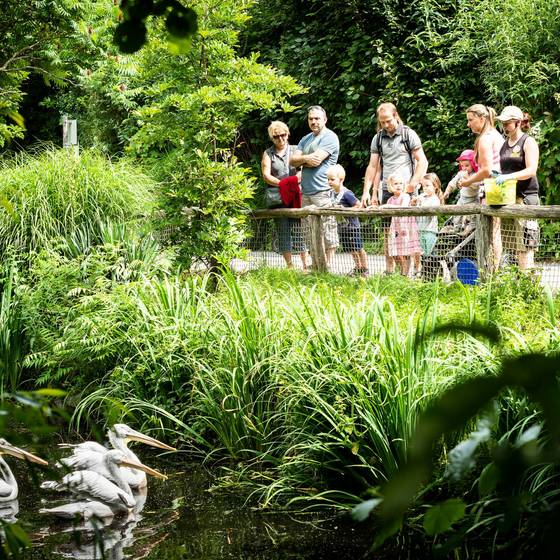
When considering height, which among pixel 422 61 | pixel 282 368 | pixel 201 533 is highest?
pixel 422 61

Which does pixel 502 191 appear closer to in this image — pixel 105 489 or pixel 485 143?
pixel 485 143

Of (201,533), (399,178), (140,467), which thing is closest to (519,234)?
(399,178)

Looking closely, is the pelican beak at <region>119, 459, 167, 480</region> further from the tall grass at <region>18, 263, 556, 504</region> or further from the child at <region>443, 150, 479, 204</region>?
the child at <region>443, 150, 479, 204</region>

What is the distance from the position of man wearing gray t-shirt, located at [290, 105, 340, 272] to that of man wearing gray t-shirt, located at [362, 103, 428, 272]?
45cm

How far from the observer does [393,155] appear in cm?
944

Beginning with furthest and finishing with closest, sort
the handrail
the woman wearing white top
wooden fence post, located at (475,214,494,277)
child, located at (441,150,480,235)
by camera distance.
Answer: the woman wearing white top
child, located at (441,150,480,235)
wooden fence post, located at (475,214,494,277)
the handrail

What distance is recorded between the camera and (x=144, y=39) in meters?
1.34

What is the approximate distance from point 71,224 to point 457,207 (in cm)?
349

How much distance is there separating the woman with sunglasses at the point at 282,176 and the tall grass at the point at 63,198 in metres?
1.47

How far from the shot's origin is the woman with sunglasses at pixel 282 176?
9.86 meters

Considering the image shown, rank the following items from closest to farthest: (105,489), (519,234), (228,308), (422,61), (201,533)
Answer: (201,533) < (105,489) < (228,308) < (519,234) < (422,61)

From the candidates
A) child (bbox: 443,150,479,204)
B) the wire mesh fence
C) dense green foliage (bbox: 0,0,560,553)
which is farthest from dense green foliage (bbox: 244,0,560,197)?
the wire mesh fence

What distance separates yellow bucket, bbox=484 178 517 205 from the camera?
7758 millimetres

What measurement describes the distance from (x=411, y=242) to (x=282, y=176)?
6.99 ft
